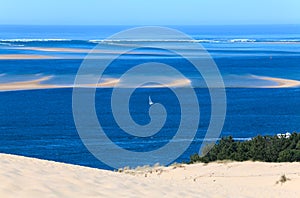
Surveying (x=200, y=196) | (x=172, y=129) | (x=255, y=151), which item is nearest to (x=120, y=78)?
(x=172, y=129)

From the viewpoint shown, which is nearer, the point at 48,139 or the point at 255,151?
the point at 255,151

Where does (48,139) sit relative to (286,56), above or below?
below

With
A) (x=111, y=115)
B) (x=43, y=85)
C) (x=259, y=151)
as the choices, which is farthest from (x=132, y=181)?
(x=43, y=85)

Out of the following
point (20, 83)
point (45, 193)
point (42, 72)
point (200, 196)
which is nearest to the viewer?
point (45, 193)

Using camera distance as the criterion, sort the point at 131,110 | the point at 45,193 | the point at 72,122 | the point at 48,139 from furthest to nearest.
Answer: the point at 131,110
the point at 72,122
the point at 48,139
the point at 45,193

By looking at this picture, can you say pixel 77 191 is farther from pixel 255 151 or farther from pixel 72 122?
pixel 72 122
